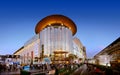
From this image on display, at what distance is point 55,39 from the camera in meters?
65.8

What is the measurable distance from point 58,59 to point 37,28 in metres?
27.9

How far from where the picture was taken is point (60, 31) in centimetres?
6656

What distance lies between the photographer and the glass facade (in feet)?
213

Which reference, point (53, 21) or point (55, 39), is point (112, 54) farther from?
point (53, 21)

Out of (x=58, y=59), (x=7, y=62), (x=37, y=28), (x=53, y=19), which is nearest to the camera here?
(x=7, y=62)

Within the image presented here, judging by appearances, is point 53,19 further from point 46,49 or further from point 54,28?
point 46,49

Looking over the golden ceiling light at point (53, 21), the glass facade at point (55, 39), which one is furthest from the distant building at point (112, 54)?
the golden ceiling light at point (53, 21)

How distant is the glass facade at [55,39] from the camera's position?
64.9 m

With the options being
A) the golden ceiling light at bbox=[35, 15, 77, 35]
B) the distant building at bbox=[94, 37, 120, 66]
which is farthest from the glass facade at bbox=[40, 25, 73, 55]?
the distant building at bbox=[94, 37, 120, 66]

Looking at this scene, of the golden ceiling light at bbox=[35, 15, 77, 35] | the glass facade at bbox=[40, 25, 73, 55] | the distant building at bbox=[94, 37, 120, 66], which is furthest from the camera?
the golden ceiling light at bbox=[35, 15, 77, 35]

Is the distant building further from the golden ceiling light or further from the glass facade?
the golden ceiling light

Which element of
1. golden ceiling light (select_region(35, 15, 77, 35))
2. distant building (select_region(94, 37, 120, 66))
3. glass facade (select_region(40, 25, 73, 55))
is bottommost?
distant building (select_region(94, 37, 120, 66))

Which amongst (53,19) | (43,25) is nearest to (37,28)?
(43,25)

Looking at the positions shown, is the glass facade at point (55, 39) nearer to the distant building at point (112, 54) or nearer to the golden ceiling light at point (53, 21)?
the golden ceiling light at point (53, 21)
